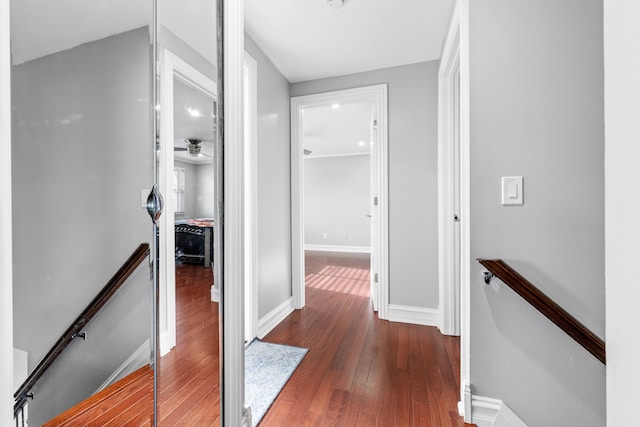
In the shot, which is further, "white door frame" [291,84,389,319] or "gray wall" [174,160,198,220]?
"white door frame" [291,84,389,319]

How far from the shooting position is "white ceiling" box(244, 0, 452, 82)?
72.1 inches

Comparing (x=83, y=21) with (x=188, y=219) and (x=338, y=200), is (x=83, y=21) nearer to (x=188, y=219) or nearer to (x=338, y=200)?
(x=188, y=219)

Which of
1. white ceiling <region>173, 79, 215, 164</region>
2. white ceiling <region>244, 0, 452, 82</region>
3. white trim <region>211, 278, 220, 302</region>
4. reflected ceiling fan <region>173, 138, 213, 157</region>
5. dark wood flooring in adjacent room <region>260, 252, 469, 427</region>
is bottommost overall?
dark wood flooring in adjacent room <region>260, 252, 469, 427</region>

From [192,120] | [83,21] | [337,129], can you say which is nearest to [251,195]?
[192,120]

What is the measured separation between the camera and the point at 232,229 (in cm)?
111

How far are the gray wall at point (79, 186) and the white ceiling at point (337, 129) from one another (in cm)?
233

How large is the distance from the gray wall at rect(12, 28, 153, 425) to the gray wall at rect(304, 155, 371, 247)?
6148 millimetres

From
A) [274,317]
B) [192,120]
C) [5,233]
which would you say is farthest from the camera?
[274,317]

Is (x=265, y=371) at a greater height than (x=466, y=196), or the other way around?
(x=466, y=196)

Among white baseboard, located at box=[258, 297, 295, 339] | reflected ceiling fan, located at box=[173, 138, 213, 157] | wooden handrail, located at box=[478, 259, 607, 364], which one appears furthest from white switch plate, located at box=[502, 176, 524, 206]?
white baseboard, located at box=[258, 297, 295, 339]

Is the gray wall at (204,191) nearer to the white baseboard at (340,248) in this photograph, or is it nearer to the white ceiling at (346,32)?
the white ceiling at (346,32)

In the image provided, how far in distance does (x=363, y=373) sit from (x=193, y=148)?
161 cm

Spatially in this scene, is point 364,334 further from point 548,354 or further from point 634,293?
point 634,293

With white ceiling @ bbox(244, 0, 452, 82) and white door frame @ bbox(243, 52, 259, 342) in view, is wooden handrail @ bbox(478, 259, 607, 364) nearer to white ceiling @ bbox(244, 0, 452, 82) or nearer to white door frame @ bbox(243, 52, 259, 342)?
white door frame @ bbox(243, 52, 259, 342)
